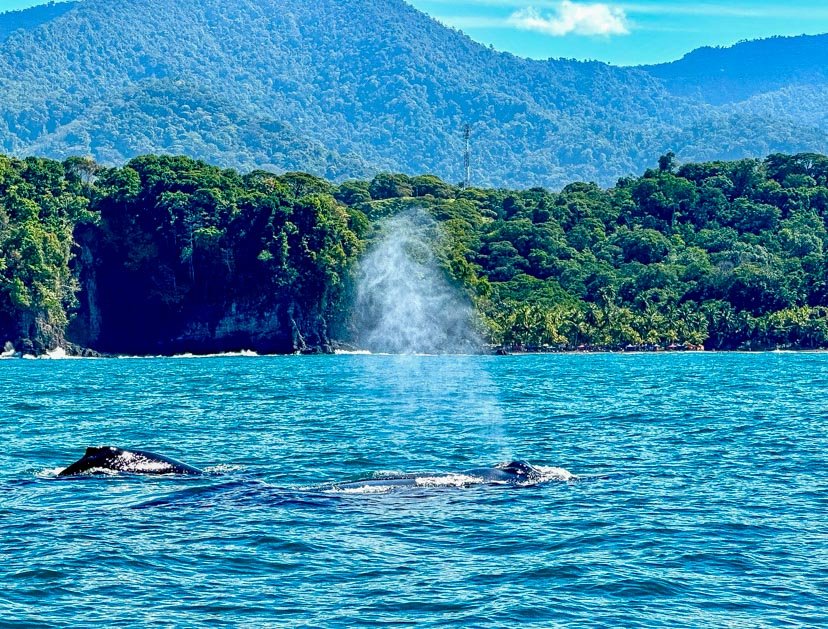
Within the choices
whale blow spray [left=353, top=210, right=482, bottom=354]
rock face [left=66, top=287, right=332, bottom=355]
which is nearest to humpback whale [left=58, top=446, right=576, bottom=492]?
whale blow spray [left=353, top=210, right=482, bottom=354]

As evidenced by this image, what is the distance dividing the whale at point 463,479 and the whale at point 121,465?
473 cm

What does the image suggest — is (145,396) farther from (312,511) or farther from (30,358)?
(30,358)

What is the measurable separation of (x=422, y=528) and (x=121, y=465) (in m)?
11.3

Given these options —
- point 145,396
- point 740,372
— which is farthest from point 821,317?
point 145,396

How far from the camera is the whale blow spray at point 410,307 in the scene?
17050 cm

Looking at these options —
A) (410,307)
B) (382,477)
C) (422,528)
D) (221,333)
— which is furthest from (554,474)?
(410,307)

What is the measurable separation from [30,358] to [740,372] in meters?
89.2

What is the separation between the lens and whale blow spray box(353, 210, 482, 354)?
170 meters

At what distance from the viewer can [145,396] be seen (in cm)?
7212

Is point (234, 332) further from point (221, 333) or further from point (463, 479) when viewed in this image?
point (463, 479)

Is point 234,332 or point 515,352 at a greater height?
point 234,332

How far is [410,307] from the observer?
178000mm

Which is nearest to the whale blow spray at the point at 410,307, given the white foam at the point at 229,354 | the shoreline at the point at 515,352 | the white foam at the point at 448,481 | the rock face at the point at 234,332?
the shoreline at the point at 515,352

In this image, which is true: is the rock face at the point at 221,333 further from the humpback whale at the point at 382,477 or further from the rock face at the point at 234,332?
the humpback whale at the point at 382,477
